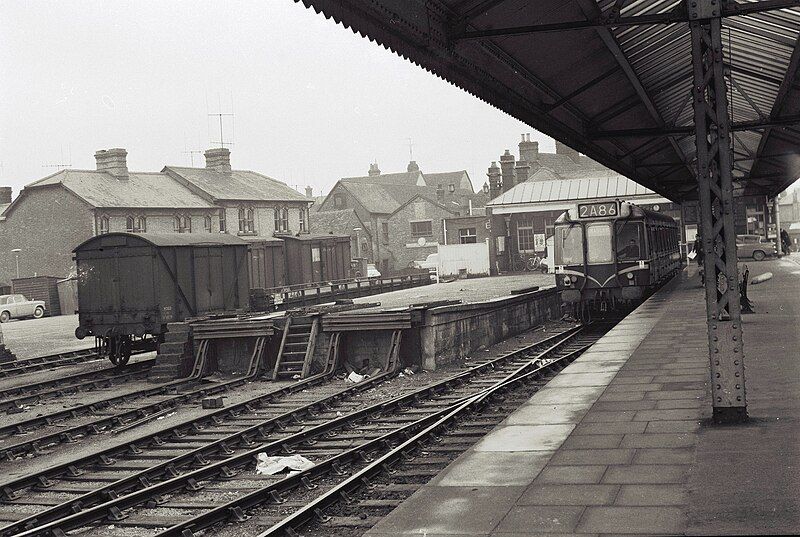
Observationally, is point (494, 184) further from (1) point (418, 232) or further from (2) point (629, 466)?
Answer: (2) point (629, 466)

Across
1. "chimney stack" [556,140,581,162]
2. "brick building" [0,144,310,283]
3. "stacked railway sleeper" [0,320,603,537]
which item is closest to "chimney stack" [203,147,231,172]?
"brick building" [0,144,310,283]

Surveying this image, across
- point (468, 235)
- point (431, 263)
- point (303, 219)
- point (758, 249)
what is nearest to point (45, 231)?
point (303, 219)

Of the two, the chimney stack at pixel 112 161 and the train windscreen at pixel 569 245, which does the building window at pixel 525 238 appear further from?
the train windscreen at pixel 569 245

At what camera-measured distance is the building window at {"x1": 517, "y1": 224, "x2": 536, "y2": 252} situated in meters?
54.3

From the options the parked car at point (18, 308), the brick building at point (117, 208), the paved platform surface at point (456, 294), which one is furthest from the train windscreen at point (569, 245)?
the brick building at point (117, 208)

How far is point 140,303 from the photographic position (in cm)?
2034

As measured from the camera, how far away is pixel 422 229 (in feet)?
219

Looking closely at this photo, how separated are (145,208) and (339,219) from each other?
23770mm

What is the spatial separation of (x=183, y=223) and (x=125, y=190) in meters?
3.77

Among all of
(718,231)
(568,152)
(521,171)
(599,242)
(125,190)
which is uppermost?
(568,152)

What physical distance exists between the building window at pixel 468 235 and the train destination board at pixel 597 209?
34802 millimetres

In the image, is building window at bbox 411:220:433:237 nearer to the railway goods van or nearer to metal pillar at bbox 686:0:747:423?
the railway goods van

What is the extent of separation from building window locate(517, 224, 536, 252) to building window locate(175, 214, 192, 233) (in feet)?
65.4

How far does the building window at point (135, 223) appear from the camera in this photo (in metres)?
49.4
